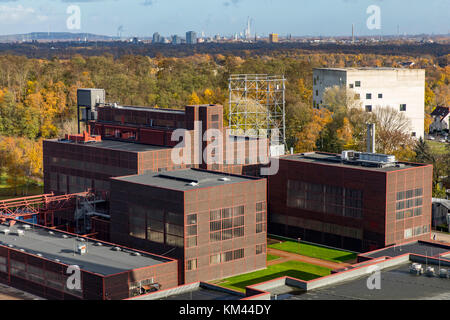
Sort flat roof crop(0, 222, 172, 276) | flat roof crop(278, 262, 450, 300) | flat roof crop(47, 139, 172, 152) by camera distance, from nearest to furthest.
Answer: flat roof crop(278, 262, 450, 300) → flat roof crop(0, 222, 172, 276) → flat roof crop(47, 139, 172, 152)

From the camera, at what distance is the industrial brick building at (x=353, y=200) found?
78438 millimetres

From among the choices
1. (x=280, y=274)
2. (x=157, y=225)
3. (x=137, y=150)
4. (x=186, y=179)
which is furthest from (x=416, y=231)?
(x=137, y=150)

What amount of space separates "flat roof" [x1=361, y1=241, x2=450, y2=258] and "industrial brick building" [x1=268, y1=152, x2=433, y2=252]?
521 centimetres

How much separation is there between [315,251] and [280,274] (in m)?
10.6

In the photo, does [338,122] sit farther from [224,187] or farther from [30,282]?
[30,282]

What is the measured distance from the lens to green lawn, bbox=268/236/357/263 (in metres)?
79.4

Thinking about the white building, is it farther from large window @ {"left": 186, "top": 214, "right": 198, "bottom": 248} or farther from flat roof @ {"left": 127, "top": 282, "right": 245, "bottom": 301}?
flat roof @ {"left": 127, "top": 282, "right": 245, "bottom": 301}

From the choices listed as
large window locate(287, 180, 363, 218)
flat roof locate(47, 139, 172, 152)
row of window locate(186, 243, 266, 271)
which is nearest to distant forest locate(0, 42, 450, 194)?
large window locate(287, 180, 363, 218)

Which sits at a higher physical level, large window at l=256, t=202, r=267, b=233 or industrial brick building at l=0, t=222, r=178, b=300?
large window at l=256, t=202, r=267, b=233

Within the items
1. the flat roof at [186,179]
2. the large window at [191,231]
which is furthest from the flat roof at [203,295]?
the flat roof at [186,179]

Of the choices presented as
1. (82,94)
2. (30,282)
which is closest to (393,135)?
(82,94)

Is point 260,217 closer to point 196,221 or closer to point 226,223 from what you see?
point 226,223

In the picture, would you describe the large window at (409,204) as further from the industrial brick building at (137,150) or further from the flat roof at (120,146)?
the flat roof at (120,146)

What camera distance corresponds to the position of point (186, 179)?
72500mm
